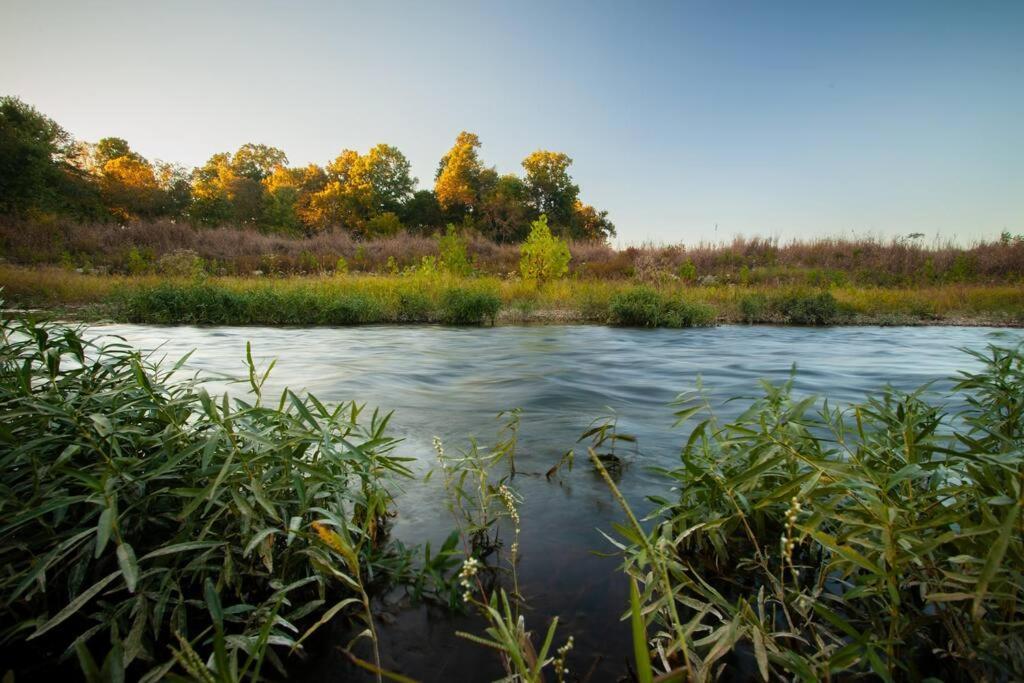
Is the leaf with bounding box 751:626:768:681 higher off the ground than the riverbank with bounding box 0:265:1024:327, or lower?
lower

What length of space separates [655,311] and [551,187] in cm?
3428

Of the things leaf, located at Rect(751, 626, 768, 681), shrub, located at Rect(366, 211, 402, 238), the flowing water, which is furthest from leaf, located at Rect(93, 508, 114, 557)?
shrub, located at Rect(366, 211, 402, 238)

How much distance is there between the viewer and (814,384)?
6.23m

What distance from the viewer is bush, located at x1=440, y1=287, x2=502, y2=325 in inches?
487

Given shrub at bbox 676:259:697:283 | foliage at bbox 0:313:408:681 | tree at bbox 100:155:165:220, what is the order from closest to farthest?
foliage at bbox 0:313:408:681 < shrub at bbox 676:259:697:283 < tree at bbox 100:155:165:220

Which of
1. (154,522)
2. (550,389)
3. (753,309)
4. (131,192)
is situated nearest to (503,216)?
(131,192)

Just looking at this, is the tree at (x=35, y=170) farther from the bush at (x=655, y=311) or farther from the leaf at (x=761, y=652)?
the leaf at (x=761, y=652)

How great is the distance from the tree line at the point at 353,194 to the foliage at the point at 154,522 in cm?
3637

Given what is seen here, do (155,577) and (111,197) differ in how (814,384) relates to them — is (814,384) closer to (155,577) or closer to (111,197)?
(155,577)

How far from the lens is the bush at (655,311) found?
41.0 feet

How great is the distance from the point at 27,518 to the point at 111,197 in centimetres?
4745

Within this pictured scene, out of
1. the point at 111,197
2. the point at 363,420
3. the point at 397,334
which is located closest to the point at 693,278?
the point at 397,334

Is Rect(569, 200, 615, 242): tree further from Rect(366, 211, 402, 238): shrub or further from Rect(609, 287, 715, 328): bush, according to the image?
Rect(609, 287, 715, 328): bush

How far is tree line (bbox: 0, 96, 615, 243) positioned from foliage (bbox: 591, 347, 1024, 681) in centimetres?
3703
